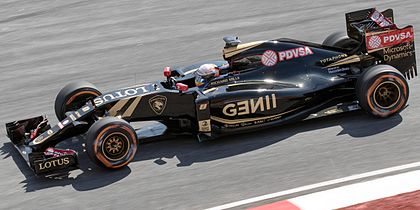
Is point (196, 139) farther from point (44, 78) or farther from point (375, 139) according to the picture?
point (44, 78)

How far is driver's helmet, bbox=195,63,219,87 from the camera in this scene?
1148cm

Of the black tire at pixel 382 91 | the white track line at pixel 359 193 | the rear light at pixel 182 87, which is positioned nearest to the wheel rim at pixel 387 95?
the black tire at pixel 382 91

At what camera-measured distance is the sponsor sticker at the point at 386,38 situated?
1180 centimetres

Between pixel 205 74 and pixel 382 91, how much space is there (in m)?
2.62

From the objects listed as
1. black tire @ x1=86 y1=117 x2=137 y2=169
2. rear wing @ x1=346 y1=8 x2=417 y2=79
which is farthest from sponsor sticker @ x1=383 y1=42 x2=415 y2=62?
black tire @ x1=86 y1=117 x2=137 y2=169

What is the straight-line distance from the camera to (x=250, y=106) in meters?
11.1

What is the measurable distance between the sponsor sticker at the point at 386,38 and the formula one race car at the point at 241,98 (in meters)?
0.02

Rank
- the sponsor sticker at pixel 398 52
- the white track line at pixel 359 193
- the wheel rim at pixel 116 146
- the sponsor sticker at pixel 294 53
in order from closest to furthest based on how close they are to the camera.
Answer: the white track line at pixel 359 193 → the wheel rim at pixel 116 146 → the sponsor sticker at pixel 294 53 → the sponsor sticker at pixel 398 52

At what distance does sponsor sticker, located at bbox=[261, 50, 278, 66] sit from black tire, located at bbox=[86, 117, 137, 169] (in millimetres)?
2451

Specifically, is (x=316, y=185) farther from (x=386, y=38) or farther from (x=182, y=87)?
(x=386, y=38)

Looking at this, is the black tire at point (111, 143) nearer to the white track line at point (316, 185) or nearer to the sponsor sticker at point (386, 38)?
the white track line at point (316, 185)

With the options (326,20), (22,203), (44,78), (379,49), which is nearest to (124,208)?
(22,203)

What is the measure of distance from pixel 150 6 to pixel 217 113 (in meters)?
11.9

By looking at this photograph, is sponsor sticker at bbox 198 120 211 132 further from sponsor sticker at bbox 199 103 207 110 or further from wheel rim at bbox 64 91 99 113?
wheel rim at bbox 64 91 99 113
